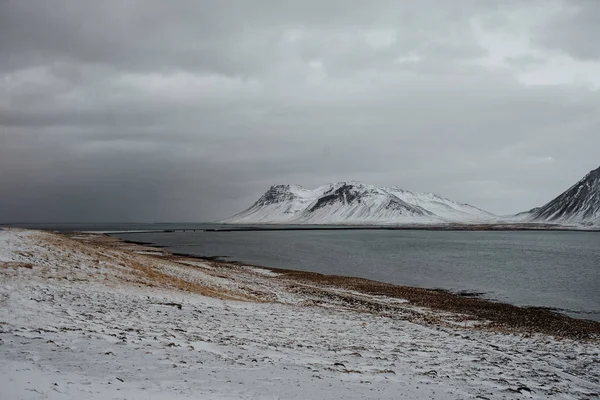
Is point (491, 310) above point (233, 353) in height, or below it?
below

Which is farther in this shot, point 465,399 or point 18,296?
point 18,296

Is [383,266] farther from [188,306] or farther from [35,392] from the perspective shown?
[35,392]

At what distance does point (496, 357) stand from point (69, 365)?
41.5ft

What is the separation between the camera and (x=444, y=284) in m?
43.9

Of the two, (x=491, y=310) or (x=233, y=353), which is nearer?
(x=233, y=353)

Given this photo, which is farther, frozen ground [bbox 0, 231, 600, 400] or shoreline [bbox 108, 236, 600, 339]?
shoreline [bbox 108, 236, 600, 339]

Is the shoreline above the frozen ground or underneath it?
underneath

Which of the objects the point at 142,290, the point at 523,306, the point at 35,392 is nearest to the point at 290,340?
the point at 35,392

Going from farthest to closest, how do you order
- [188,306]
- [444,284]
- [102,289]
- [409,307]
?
[444,284], [409,307], [102,289], [188,306]

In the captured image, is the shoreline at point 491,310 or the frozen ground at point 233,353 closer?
the frozen ground at point 233,353

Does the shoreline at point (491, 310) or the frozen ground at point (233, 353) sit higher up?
the frozen ground at point (233, 353)

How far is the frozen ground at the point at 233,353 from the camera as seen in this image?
310 inches

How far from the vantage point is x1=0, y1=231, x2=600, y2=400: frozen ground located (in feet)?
25.8

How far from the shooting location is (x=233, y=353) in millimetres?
10516
